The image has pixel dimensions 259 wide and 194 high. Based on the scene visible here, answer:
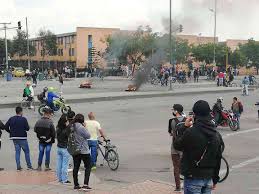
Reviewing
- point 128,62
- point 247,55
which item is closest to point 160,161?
point 128,62

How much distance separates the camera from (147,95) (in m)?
36.5

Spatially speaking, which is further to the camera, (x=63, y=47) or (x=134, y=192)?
(x=63, y=47)

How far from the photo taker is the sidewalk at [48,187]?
368 inches

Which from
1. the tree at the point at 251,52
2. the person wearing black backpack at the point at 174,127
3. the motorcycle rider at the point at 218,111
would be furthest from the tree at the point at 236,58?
the person wearing black backpack at the point at 174,127

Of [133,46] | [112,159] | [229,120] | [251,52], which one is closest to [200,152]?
[112,159]

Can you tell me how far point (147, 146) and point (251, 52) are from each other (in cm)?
7483

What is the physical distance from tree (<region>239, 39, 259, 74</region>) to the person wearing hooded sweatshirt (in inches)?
3306

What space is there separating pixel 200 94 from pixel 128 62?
18.0 meters

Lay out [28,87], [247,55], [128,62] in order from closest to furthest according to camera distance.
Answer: [28,87], [128,62], [247,55]

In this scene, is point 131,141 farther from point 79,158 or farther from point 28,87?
point 28,87

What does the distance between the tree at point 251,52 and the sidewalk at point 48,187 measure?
7961cm

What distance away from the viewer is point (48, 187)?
9.75 meters

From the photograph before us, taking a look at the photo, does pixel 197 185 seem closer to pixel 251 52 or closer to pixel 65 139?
pixel 65 139

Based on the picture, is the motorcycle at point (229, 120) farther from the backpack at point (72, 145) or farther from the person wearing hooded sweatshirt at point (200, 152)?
the person wearing hooded sweatshirt at point (200, 152)
